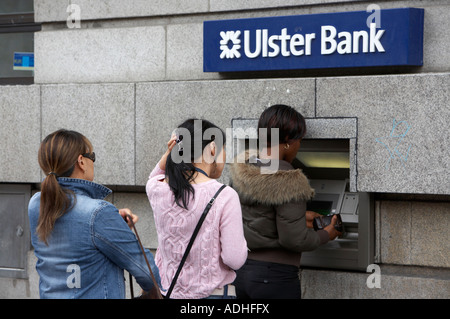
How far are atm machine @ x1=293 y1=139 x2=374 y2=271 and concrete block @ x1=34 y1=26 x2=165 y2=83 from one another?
5.32 ft

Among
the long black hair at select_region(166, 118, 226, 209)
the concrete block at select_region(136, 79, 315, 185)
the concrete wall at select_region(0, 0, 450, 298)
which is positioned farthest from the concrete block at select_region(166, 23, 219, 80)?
the long black hair at select_region(166, 118, 226, 209)

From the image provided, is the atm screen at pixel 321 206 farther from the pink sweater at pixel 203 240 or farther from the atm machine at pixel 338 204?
the pink sweater at pixel 203 240

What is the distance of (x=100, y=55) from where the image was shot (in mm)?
6273

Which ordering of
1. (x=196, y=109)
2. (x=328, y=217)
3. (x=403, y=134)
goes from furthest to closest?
(x=196, y=109) < (x=403, y=134) < (x=328, y=217)

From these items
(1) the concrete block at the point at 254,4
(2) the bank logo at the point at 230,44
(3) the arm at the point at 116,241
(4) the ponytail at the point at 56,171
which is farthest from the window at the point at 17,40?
(3) the arm at the point at 116,241

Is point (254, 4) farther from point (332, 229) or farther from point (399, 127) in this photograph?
point (332, 229)

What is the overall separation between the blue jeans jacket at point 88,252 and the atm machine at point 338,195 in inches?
92.2

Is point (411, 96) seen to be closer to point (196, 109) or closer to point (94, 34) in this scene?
point (196, 109)

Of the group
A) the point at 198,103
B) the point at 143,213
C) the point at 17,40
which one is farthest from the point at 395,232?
the point at 17,40

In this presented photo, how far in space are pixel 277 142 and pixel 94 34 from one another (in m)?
2.70

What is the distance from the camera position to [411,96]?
4.95 metres

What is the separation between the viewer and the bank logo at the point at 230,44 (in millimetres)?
5574

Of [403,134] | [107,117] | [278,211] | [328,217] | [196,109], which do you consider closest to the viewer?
[278,211]

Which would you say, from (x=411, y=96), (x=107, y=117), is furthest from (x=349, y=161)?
(x=107, y=117)
